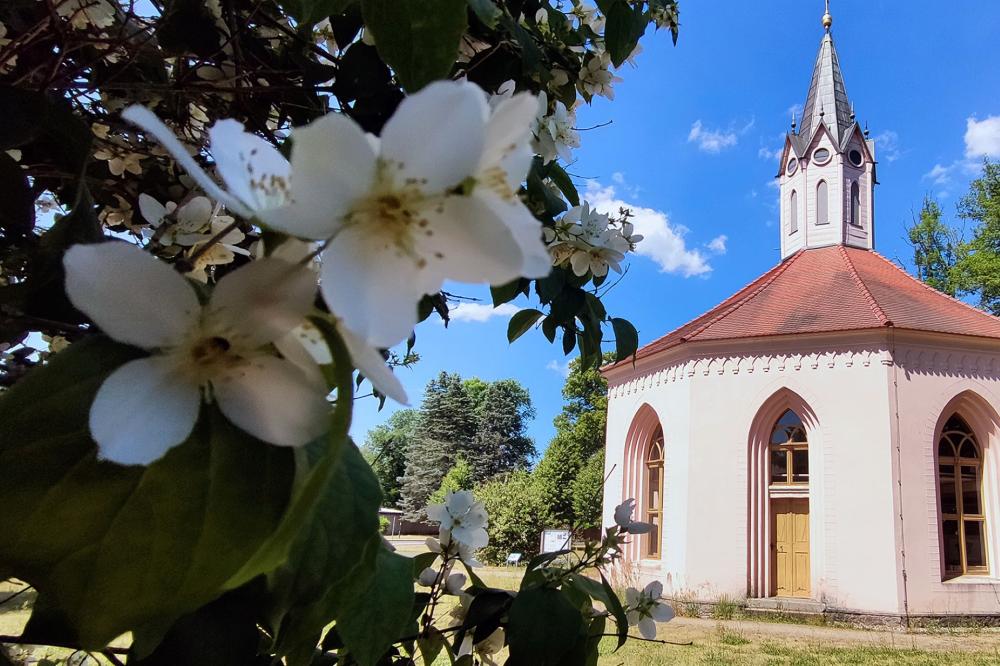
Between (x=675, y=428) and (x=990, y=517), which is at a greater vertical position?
(x=675, y=428)

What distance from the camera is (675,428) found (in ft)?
40.6

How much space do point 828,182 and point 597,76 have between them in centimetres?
1530

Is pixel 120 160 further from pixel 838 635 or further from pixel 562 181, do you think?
pixel 838 635

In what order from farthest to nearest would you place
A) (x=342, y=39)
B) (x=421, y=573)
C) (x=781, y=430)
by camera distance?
(x=781, y=430) → (x=421, y=573) → (x=342, y=39)

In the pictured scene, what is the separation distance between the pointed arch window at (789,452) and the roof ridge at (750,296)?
208 cm

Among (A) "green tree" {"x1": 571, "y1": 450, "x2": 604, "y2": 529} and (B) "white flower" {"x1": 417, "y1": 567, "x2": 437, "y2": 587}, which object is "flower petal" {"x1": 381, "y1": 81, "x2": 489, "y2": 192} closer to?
(B) "white flower" {"x1": 417, "y1": 567, "x2": 437, "y2": 587}

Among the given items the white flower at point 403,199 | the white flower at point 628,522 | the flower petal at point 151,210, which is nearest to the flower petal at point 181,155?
the white flower at point 403,199

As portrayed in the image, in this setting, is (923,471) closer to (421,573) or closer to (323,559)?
(421,573)

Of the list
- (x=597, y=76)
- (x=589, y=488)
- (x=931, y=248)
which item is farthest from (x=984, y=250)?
(x=597, y=76)

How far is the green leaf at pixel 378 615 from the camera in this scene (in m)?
0.54

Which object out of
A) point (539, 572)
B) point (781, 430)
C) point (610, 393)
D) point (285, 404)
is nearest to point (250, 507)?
point (285, 404)

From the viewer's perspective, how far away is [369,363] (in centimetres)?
28

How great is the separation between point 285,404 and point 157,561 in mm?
86

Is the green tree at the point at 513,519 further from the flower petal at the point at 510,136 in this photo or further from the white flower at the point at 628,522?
the flower petal at the point at 510,136
